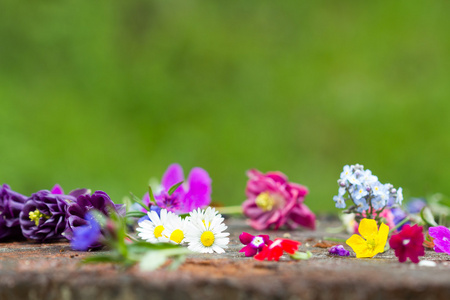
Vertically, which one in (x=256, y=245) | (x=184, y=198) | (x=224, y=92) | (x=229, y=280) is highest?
(x=224, y=92)

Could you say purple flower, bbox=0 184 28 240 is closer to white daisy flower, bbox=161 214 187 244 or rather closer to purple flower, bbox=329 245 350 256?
white daisy flower, bbox=161 214 187 244

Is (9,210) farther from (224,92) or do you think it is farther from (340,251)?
(224,92)

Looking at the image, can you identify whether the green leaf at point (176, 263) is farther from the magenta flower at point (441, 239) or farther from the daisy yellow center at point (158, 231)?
the magenta flower at point (441, 239)

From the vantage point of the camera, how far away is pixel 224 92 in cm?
394

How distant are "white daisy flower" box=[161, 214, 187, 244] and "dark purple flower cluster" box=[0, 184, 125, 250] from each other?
0.34ft

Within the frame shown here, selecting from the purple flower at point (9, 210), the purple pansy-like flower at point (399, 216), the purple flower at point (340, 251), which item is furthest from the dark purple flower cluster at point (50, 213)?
the purple pansy-like flower at point (399, 216)

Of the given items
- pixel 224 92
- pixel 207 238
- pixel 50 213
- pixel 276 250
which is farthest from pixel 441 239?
pixel 224 92

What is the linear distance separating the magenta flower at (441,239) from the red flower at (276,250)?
0.31 m

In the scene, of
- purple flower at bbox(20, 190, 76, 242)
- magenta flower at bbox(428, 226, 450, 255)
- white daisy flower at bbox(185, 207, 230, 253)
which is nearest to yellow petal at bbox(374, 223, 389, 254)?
magenta flower at bbox(428, 226, 450, 255)

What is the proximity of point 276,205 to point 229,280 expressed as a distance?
902 millimetres

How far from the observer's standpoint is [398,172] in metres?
3.71

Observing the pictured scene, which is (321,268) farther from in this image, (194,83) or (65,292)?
(194,83)

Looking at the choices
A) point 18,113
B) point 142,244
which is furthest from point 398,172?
point 142,244

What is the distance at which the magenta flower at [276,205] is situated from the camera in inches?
62.4
